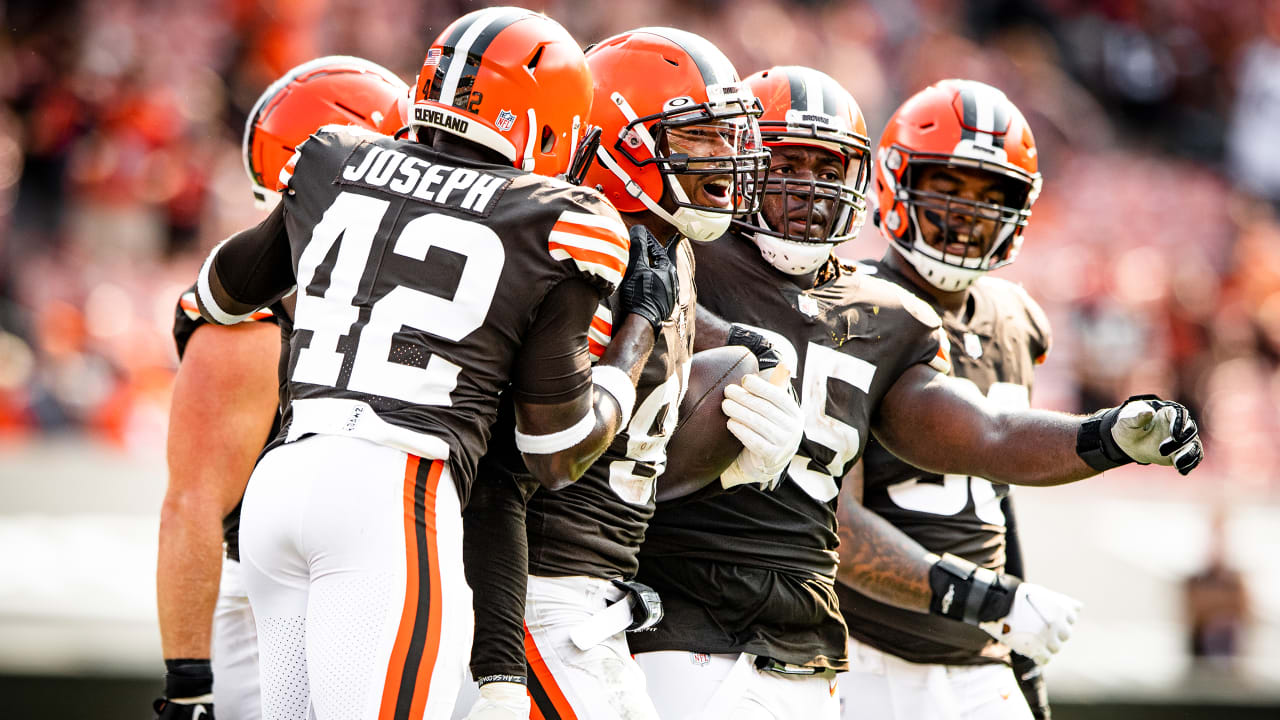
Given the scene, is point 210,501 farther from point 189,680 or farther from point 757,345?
point 757,345

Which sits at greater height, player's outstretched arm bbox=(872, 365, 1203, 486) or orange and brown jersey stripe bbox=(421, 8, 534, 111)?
orange and brown jersey stripe bbox=(421, 8, 534, 111)

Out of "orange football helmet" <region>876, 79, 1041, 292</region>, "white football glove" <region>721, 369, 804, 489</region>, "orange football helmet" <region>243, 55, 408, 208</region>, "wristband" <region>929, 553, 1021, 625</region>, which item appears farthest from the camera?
"orange football helmet" <region>876, 79, 1041, 292</region>

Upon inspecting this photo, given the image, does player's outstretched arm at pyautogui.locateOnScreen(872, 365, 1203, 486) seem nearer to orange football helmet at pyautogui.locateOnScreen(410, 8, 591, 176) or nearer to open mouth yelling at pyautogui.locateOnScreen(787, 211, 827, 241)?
open mouth yelling at pyautogui.locateOnScreen(787, 211, 827, 241)

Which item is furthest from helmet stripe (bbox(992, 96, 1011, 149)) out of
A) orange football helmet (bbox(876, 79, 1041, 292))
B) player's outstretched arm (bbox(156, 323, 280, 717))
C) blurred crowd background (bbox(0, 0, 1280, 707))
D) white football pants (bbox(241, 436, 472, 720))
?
blurred crowd background (bbox(0, 0, 1280, 707))

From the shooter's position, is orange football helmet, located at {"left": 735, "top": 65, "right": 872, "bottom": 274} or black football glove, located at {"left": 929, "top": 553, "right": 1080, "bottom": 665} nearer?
orange football helmet, located at {"left": 735, "top": 65, "right": 872, "bottom": 274}

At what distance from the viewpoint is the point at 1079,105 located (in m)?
15.9

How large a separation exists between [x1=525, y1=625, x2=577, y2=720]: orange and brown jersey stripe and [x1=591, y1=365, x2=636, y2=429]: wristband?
0.55 metres

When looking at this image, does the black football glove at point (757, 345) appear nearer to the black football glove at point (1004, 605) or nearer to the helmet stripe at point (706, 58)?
the helmet stripe at point (706, 58)

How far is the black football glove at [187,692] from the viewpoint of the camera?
12.6 ft

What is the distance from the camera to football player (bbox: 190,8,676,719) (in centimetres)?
274

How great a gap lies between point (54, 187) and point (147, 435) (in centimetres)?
235

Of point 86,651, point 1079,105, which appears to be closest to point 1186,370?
point 1079,105

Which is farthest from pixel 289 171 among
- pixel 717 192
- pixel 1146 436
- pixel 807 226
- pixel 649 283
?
pixel 1146 436

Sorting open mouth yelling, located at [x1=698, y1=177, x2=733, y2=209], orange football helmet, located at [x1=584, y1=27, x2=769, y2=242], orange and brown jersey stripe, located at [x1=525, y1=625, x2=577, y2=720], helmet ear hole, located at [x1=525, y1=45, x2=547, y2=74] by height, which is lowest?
orange and brown jersey stripe, located at [x1=525, y1=625, x2=577, y2=720]
